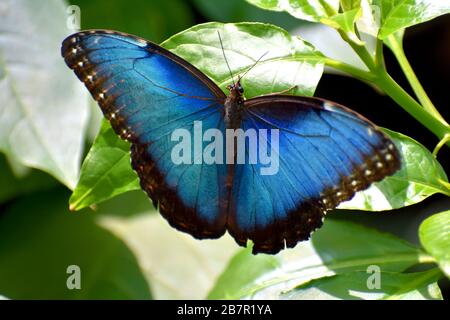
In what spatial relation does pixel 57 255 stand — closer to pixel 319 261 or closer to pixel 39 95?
pixel 39 95

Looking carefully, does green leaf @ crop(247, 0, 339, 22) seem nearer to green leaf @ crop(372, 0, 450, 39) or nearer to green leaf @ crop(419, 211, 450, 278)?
green leaf @ crop(372, 0, 450, 39)

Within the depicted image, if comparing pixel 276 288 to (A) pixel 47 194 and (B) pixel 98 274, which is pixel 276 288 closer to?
(B) pixel 98 274

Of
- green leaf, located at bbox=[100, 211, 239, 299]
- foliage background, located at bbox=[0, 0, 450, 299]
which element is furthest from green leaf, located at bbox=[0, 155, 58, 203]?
green leaf, located at bbox=[100, 211, 239, 299]

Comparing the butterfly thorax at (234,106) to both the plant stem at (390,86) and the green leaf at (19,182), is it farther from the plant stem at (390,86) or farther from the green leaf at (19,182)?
the green leaf at (19,182)

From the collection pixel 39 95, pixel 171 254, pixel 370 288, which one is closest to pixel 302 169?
pixel 370 288
